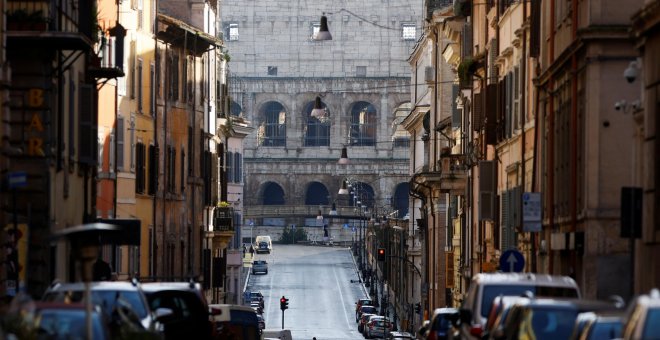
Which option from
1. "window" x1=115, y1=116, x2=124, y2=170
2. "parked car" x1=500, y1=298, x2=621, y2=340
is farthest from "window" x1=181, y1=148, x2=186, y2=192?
"parked car" x1=500, y1=298, x2=621, y2=340

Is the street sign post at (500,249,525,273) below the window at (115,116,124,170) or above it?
below

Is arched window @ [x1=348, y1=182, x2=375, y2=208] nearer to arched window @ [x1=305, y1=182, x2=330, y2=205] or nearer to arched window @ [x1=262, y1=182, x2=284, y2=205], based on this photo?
arched window @ [x1=305, y1=182, x2=330, y2=205]

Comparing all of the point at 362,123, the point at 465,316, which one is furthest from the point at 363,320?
the point at 362,123

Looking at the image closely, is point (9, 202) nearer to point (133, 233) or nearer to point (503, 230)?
point (133, 233)

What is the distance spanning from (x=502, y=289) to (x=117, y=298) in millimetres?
5286

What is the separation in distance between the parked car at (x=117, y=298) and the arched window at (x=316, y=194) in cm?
14815

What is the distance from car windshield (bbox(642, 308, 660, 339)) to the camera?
16422 millimetres

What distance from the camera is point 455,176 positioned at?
5841cm

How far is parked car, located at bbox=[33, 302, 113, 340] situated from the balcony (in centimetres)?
3766

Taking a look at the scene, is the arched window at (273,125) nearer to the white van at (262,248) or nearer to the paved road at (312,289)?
the paved road at (312,289)

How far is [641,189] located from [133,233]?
1937cm

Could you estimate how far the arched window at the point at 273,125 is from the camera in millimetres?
177000

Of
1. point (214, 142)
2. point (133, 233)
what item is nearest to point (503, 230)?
point (133, 233)

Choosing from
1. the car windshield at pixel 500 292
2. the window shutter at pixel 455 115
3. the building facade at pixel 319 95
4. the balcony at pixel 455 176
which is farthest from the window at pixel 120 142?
the building facade at pixel 319 95
